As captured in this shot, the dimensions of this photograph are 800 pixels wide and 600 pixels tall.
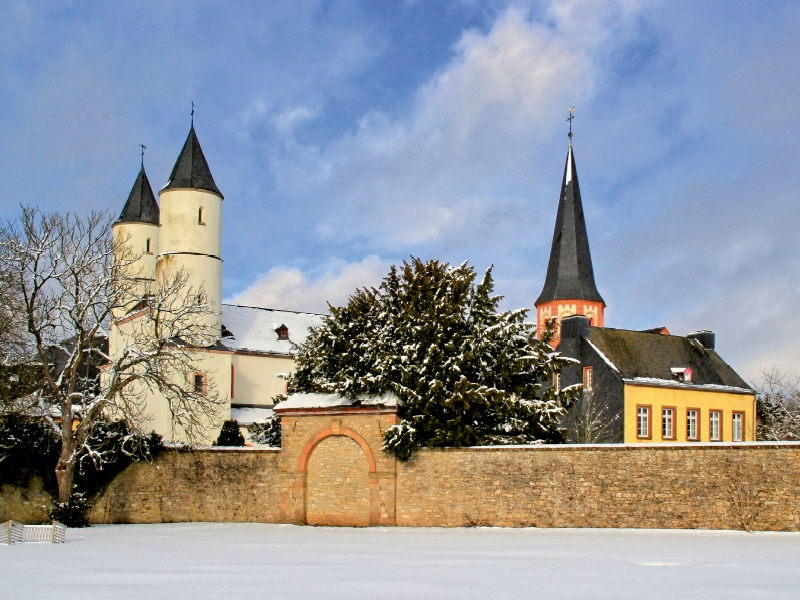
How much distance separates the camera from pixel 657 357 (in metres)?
45.2

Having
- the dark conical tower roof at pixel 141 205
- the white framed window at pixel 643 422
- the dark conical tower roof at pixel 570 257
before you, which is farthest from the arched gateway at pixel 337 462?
the dark conical tower roof at pixel 570 257

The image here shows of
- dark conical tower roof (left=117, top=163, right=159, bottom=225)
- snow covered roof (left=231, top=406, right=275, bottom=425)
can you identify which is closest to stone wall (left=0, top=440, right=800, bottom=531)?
snow covered roof (left=231, top=406, right=275, bottom=425)

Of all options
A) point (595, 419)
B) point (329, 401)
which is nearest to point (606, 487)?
point (329, 401)

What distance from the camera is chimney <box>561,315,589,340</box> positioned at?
44.6 metres

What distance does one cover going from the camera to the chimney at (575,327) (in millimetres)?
44594

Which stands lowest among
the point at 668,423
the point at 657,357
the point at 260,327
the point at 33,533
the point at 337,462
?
the point at 33,533

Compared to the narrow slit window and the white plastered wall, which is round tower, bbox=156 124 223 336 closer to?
the narrow slit window

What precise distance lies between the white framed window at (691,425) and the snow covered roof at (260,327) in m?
20.4

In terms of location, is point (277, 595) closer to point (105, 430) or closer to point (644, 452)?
point (644, 452)

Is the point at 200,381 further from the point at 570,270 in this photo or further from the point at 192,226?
the point at 570,270

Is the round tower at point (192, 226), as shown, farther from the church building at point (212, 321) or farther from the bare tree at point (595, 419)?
the bare tree at point (595, 419)

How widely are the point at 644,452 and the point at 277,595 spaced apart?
1297cm

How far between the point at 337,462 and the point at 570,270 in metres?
35.0

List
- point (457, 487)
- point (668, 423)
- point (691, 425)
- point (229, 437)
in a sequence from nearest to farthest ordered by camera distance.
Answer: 1. point (457, 487)
2. point (229, 437)
3. point (668, 423)
4. point (691, 425)
